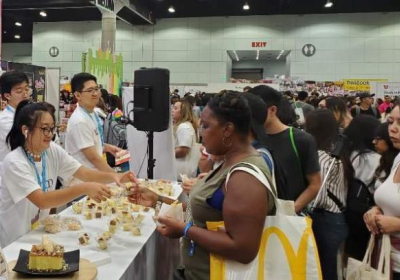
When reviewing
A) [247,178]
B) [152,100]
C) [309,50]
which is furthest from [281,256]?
[309,50]

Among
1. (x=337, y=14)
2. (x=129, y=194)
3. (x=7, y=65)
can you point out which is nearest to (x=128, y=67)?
(x=337, y=14)

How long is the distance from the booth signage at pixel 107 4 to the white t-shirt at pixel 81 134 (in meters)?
7.86

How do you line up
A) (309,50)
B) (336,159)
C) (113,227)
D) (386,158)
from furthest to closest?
(309,50) < (336,159) < (386,158) < (113,227)

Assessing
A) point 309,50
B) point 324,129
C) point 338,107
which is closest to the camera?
point 324,129

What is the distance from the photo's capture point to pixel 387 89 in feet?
36.6

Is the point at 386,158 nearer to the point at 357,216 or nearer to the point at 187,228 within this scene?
the point at 357,216

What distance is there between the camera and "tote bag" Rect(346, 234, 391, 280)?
173cm

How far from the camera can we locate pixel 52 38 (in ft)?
55.1

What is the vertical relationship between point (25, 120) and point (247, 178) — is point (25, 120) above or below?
above

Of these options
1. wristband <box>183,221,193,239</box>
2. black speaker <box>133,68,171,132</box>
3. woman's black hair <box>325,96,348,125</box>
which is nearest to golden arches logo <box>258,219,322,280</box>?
wristband <box>183,221,193,239</box>

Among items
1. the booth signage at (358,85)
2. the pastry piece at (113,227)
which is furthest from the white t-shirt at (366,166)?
the booth signage at (358,85)

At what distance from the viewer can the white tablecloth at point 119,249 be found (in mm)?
1752

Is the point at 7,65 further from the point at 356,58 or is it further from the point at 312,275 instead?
the point at 356,58

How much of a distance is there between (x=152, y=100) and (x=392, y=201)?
85.3 inches
